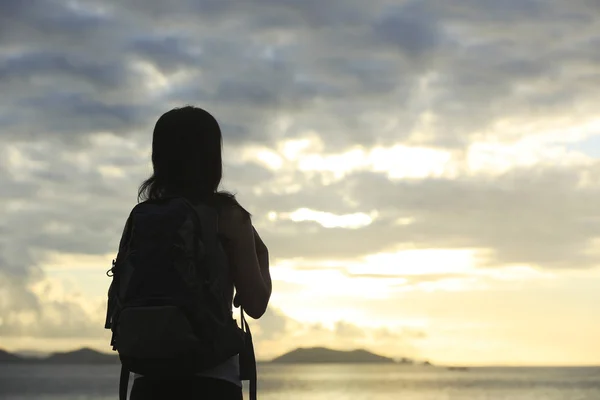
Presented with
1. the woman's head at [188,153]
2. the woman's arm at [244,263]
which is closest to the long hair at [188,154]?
the woman's head at [188,153]

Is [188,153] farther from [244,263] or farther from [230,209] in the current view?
[244,263]

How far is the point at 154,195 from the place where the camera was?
3.12 m

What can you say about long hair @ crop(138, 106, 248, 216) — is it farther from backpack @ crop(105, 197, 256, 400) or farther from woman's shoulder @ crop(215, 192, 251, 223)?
backpack @ crop(105, 197, 256, 400)

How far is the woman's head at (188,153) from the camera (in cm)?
307

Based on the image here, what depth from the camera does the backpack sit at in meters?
2.80

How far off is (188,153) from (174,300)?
55 centimetres

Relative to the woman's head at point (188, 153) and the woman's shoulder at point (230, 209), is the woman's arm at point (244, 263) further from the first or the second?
the woman's head at point (188, 153)

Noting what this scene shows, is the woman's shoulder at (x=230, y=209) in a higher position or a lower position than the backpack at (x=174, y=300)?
higher

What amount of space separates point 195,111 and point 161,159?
21 cm

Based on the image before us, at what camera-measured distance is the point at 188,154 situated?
307 cm

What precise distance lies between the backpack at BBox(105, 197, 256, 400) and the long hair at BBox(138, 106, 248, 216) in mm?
129

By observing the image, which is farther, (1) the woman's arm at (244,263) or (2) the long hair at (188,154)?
(2) the long hair at (188,154)

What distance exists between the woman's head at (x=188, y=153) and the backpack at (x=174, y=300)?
14 cm

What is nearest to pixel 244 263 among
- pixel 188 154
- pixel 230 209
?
pixel 230 209
